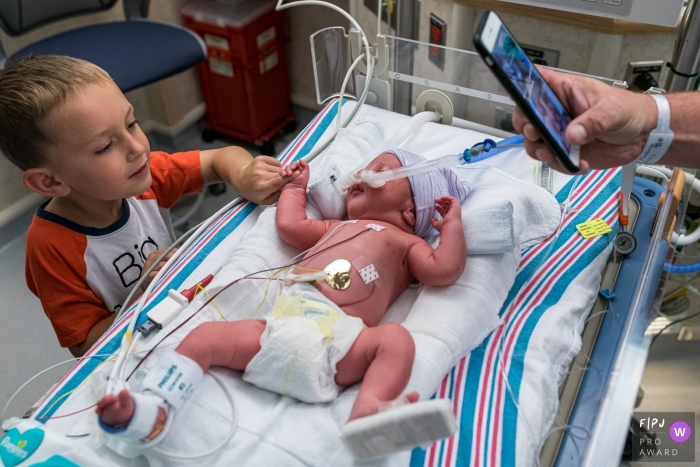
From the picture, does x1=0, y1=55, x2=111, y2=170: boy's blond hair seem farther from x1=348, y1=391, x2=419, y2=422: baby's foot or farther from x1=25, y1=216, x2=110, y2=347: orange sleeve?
x1=348, y1=391, x2=419, y2=422: baby's foot

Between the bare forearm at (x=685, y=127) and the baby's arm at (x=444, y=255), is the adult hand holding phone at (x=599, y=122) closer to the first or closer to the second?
the bare forearm at (x=685, y=127)

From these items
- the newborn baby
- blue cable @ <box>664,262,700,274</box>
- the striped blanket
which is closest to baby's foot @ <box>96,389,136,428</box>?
the newborn baby

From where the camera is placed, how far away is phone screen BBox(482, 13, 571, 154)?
0.86 meters

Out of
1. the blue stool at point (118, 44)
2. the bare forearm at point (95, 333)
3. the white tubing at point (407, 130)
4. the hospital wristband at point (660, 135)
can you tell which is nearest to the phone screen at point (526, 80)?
the hospital wristband at point (660, 135)

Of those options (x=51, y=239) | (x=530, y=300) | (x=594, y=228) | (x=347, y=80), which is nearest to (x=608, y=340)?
(x=530, y=300)

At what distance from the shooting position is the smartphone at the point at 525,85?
2.73 ft

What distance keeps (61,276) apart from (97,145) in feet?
0.95

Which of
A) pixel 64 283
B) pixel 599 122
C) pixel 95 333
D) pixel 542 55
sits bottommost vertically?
pixel 95 333

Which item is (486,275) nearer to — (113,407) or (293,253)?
(293,253)

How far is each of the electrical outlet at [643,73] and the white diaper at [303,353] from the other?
3.58 ft

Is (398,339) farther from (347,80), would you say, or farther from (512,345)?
(347,80)

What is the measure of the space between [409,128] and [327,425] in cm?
91

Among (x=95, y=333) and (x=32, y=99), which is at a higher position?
(x=32, y=99)

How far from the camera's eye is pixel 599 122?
0.98 meters
